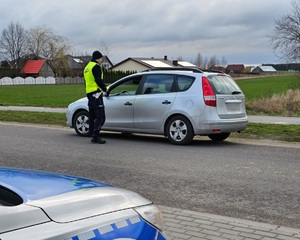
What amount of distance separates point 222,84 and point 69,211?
858cm

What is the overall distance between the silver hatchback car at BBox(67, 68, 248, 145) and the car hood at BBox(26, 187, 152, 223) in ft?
24.7

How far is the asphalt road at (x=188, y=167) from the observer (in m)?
5.70

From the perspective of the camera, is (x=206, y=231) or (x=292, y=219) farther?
(x=292, y=219)

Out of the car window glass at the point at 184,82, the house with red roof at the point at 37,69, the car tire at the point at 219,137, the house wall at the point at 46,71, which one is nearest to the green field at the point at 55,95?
the car tire at the point at 219,137

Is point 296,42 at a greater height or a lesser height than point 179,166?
greater

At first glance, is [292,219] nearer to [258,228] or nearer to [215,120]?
[258,228]

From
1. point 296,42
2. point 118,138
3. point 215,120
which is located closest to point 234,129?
point 215,120

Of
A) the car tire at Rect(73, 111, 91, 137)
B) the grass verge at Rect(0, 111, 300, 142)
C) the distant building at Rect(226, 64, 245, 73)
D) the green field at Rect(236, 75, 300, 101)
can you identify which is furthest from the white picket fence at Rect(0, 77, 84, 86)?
the car tire at Rect(73, 111, 91, 137)

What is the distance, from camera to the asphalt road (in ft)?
18.7

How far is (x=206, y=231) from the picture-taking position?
4613 mm

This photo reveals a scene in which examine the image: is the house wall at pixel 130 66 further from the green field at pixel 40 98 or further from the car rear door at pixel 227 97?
the car rear door at pixel 227 97

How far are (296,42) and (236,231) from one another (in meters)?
29.3

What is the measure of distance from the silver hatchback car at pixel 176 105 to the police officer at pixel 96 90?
0.75 meters

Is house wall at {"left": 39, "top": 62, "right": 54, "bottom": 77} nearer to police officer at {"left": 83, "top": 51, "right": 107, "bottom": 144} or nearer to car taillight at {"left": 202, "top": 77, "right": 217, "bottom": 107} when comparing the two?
police officer at {"left": 83, "top": 51, "right": 107, "bottom": 144}
